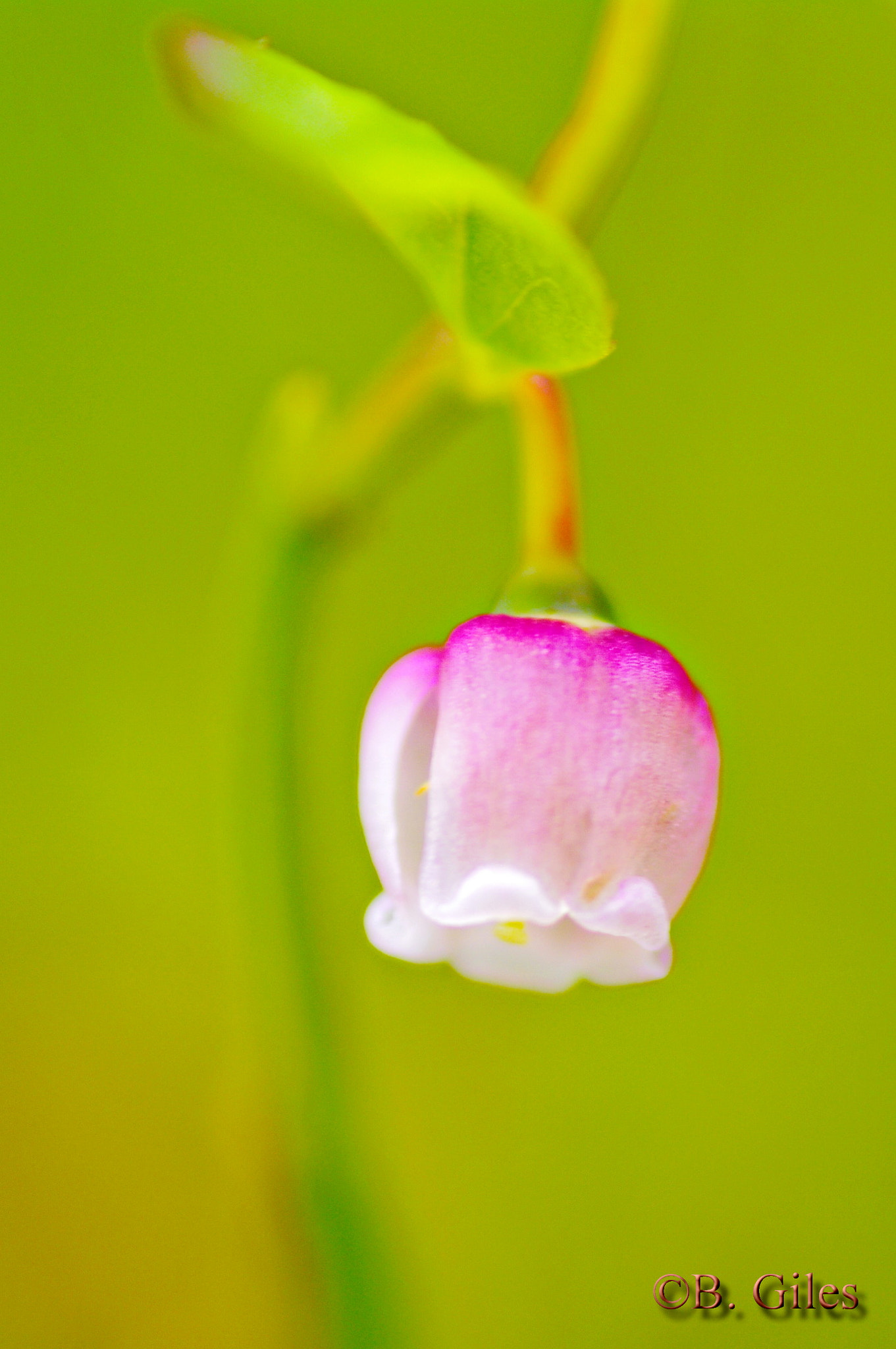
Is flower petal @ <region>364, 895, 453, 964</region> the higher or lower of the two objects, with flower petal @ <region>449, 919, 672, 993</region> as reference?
higher

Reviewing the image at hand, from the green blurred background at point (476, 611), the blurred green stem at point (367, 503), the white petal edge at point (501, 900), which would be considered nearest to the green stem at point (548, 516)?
the blurred green stem at point (367, 503)

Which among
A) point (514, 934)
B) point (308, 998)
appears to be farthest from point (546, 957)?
point (308, 998)

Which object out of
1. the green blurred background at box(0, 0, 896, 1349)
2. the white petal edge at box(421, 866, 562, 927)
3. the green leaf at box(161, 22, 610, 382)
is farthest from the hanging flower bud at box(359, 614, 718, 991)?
the green blurred background at box(0, 0, 896, 1349)

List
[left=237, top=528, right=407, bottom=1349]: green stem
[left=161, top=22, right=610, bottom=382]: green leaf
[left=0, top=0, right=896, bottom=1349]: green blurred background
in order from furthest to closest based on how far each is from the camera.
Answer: [left=0, top=0, right=896, bottom=1349]: green blurred background
[left=237, top=528, right=407, bottom=1349]: green stem
[left=161, top=22, right=610, bottom=382]: green leaf

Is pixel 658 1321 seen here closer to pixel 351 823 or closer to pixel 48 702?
pixel 351 823

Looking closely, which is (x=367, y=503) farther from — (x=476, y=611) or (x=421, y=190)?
(x=476, y=611)

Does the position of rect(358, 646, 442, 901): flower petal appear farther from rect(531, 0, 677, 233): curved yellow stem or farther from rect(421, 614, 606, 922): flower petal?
rect(531, 0, 677, 233): curved yellow stem

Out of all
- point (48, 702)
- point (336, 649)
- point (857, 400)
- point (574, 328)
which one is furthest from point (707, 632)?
point (574, 328)

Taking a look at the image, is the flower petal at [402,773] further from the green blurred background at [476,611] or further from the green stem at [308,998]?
the green blurred background at [476,611]
